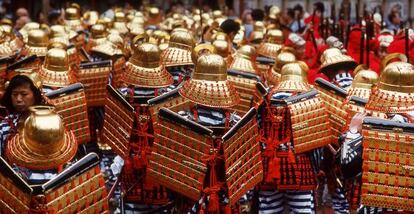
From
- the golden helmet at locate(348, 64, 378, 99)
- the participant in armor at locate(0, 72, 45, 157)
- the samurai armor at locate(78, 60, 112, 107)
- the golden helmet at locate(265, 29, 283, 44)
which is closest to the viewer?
the participant in armor at locate(0, 72, 45, 157)

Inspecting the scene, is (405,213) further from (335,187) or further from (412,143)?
(335,187)

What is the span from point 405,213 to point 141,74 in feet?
8.42

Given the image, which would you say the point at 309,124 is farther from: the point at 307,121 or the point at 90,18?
the point at 90,18

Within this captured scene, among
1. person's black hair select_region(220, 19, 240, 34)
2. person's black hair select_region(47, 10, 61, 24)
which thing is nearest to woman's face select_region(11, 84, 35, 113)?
person's black hair select_region(220, 19, 240, 34)

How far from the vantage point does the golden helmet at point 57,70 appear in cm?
720

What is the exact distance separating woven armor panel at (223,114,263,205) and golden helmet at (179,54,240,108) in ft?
0.76

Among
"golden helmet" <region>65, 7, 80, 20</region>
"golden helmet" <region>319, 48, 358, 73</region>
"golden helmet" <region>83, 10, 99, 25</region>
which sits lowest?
"golden helmet" <region>83, 10, 99, 25</region>

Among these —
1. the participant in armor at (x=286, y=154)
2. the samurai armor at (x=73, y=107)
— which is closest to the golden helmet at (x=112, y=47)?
the samurai armor at (x=73, y=107)

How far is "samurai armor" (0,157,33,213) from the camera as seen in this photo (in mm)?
4250

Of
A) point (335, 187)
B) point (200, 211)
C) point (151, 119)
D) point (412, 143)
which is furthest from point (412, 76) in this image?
point (335, 187)

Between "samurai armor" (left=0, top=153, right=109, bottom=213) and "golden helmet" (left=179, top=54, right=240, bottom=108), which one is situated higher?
"golden helmet" (left=179, top=54, right=240, bottom=108)

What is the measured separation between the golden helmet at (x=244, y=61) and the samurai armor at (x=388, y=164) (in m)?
3.41

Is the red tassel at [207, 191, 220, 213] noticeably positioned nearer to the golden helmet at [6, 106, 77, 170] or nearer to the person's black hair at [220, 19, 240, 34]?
the golden helmet at [6, 106, 77, 170]

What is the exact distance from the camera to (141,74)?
651 centimetres
